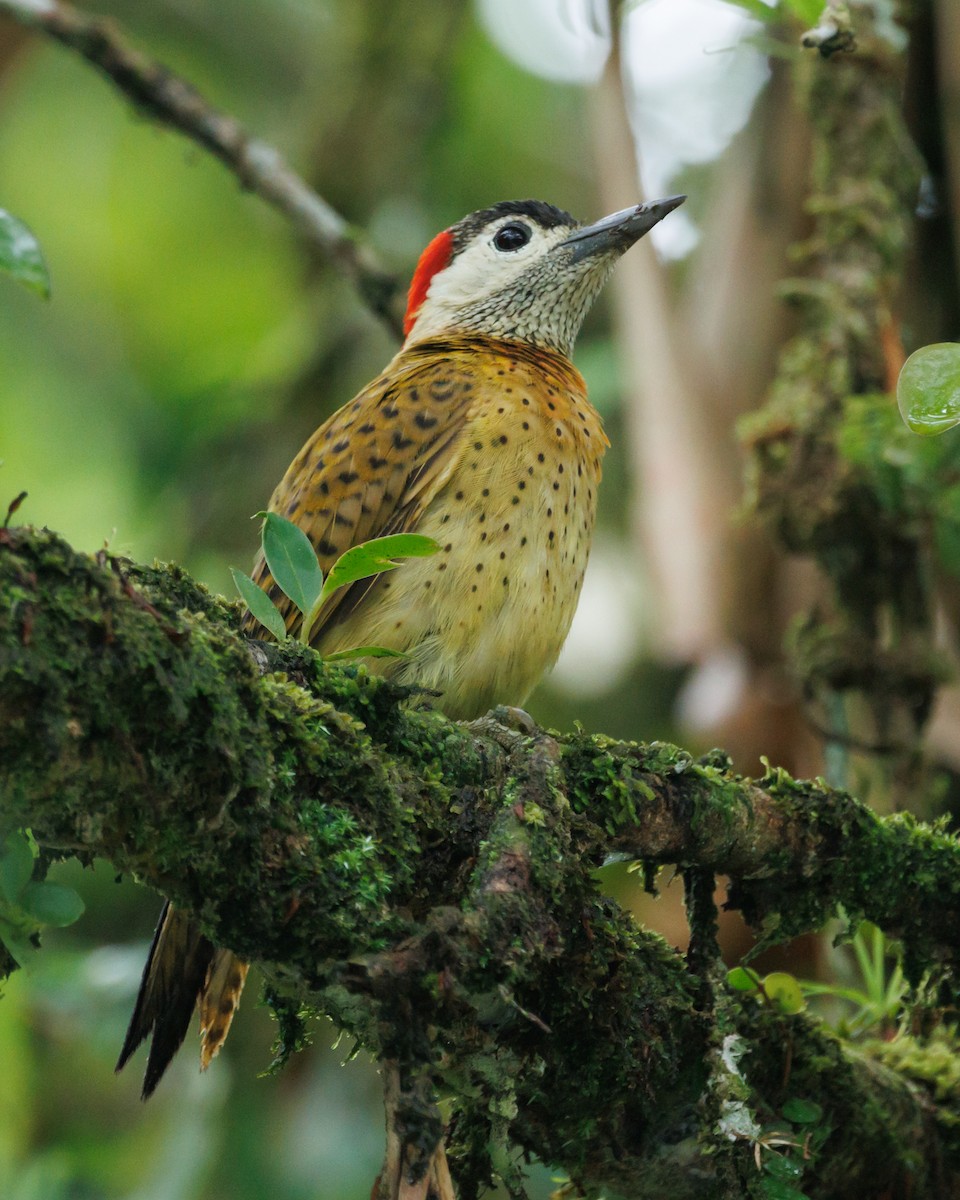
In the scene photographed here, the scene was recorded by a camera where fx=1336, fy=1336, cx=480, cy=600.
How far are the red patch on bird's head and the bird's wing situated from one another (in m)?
1.04

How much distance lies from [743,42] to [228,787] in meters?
2.81

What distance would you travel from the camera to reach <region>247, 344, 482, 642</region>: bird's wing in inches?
137

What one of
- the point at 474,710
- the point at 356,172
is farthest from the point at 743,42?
the point at 356,172

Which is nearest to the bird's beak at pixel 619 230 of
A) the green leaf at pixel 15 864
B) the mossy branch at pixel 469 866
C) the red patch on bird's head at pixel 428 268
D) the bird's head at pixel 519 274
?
the bird's head at pixel 519 274

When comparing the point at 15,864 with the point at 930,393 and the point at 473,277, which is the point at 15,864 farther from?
the point at 473,277

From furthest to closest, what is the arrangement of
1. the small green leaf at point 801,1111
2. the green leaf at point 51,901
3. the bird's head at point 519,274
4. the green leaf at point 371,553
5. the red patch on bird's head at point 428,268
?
the red patch on bird's head at point 428,268, the bird's head at point 519,274, the small green leaf at point 801,1111, the green leaf at point 371,553, the green leaf at point 51,901

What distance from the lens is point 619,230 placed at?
14.2 ft

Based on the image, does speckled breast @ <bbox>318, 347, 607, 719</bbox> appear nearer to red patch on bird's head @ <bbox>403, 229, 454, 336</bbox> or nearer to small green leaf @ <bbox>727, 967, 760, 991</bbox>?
small green leaf @ <bbox>727, 967, 760, 991</bbox>

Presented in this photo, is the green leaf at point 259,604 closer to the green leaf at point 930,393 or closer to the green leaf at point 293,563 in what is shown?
the green leaf at point 293,563

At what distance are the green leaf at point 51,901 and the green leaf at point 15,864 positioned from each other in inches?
0.7

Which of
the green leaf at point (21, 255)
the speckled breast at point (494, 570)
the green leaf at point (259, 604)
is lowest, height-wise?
the green leaf at point (259, 604)

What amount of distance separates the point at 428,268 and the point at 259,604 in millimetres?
2949

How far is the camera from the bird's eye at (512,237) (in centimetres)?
470

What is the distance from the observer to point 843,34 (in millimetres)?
2635
